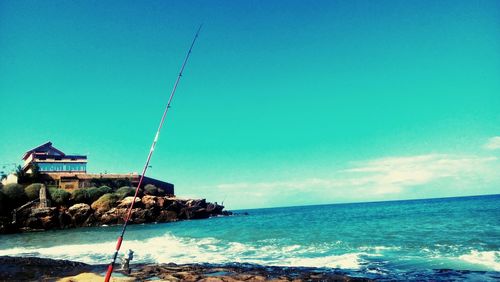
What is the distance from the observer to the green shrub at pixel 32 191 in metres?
44.8

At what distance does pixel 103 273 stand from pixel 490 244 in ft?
64.4

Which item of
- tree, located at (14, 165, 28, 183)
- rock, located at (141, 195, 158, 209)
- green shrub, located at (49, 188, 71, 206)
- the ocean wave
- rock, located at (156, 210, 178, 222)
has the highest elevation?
tree, located at (14, 165, 28, 183)

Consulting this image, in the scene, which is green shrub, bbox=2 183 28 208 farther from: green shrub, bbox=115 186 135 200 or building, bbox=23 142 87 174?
green shrub, bbox=115 186 135 200

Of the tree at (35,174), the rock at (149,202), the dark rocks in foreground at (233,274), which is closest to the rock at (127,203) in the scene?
the rock at (149,202)

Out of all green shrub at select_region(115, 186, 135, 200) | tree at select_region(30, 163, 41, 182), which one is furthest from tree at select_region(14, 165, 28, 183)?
green shrub at select_region(115, 186, 135, 200)

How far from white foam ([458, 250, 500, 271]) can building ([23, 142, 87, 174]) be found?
64.4m

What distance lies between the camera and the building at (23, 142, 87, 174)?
2335 inches

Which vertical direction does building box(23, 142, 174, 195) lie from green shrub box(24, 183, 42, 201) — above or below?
above

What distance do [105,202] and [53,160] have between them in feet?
69.2

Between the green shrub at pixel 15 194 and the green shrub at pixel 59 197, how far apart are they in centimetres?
340

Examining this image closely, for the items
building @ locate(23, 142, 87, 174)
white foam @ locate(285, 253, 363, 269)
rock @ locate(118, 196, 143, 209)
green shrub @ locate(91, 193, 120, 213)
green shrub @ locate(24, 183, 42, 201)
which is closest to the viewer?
white foam @ locate(285, 253, 363, 269)

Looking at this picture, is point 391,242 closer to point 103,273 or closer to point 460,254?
point 460,254

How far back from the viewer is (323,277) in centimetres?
1017

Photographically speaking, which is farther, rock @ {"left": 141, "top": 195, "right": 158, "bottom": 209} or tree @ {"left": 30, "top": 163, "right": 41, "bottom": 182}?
rock @ {"left": 141, "top": 195, "right": 158, "bottom": 209}
